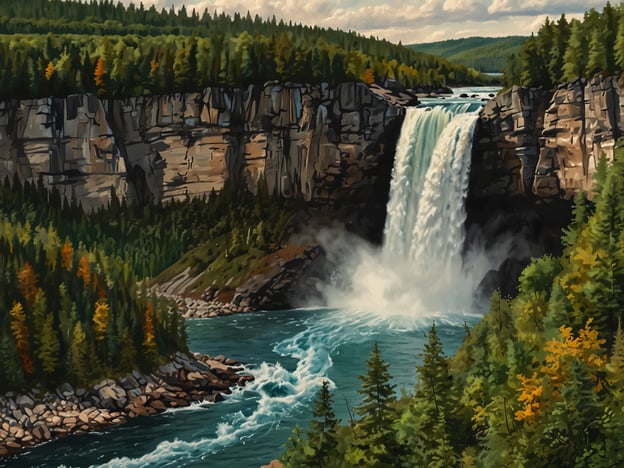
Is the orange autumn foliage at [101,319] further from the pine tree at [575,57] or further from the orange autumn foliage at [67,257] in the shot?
the pine tree at [575,57]

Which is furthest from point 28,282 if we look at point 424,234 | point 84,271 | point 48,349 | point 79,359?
point 424,234

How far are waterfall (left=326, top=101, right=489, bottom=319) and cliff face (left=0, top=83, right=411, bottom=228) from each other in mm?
4084

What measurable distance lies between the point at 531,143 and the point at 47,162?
236 feet

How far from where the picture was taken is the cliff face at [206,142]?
130 metres

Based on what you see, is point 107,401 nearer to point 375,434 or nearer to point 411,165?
point 375,434

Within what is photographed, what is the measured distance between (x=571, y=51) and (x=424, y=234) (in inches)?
1166

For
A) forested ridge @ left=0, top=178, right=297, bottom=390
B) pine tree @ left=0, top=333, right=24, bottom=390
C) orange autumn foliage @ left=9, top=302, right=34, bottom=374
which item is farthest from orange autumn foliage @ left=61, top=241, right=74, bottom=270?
pine tree @ left=0, top=333, right=24, bottom=390

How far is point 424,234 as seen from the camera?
128 meters

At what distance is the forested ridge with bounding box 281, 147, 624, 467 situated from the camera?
48906 millimetres

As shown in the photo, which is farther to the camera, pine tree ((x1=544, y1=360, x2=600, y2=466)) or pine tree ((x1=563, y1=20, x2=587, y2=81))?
pine tree ((x1=563, y1=20, x2=587, y2=81))

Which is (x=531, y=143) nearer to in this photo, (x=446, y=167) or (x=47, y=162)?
(x=446, y=167)

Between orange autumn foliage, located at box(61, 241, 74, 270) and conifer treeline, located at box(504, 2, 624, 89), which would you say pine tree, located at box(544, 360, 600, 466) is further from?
conifer treeline, located at box(504, 2, 624, 89)

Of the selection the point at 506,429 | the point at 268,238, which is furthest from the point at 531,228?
the point at 506,429

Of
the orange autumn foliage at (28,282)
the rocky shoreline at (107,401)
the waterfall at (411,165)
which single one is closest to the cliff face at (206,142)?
the waterfall at (411,165)
